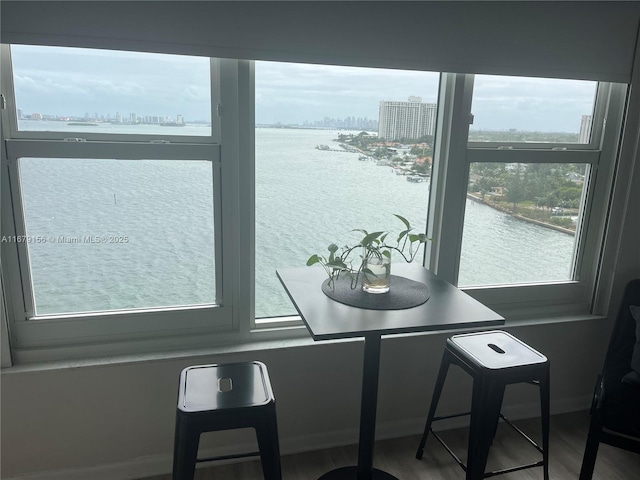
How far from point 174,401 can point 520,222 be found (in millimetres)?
1874

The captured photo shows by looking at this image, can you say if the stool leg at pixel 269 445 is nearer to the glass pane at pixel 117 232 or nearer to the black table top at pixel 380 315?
the black table top at pixel 380 315

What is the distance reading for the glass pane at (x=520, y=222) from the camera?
2.40m

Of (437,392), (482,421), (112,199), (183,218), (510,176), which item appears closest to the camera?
(482,421)

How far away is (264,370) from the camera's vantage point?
67.1 inches

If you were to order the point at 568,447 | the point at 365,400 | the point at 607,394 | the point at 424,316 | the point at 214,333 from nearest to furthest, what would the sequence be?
the point at 424,316 → the point at 365,400 → the point at 607,394 → the point at 214,333 → the point at 568,447

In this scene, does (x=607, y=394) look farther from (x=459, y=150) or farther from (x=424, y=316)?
(x=459, y=150)

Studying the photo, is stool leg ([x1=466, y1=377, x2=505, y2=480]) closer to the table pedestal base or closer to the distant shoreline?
the table pedestal base

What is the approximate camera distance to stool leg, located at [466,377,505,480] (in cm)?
180

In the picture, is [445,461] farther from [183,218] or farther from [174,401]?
[183,218]

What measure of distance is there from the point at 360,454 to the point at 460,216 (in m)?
1.18

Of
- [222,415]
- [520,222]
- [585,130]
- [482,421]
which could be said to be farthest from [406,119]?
[222,415]

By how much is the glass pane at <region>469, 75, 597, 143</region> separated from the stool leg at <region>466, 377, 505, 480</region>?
114 centimetres

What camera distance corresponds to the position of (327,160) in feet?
7.10

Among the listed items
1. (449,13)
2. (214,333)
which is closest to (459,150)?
(449,13)
